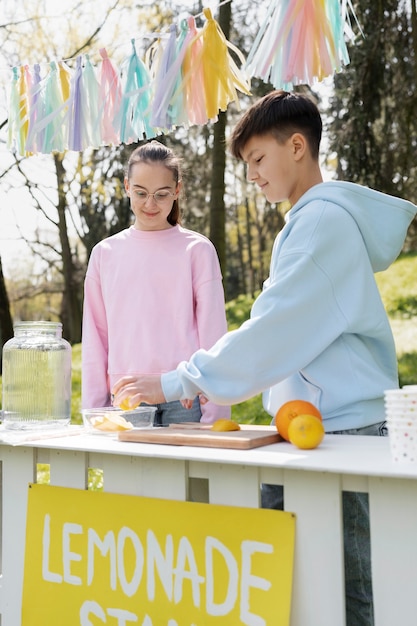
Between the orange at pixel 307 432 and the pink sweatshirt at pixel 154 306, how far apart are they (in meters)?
0.88

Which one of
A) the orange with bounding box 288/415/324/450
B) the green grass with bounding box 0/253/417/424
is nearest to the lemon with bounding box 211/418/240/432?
the orange with bounding box 288/415/324/450

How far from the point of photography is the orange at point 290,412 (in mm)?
1593

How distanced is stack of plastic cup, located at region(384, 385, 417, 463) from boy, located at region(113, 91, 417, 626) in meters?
0.31

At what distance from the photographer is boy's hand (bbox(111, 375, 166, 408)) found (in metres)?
1.73

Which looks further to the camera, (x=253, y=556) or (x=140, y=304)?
(x=140, y=304)

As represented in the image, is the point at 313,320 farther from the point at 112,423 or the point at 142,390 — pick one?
the point at 112,423

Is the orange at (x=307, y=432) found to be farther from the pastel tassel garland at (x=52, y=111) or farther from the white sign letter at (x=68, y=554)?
the pastel tassel garland at (x=52, y=111)

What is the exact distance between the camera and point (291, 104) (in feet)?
6.13

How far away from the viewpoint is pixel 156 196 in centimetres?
246

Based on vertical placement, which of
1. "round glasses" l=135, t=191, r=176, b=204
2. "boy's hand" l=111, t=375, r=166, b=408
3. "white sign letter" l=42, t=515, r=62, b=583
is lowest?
"white sign letter" l=42, t=515, r=62, b=583

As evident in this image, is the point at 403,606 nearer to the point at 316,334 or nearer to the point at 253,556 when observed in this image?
the point at 253,556

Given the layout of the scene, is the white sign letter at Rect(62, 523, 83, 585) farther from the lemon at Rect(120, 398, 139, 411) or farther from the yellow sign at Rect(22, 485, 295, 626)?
the lemon at Rect(120, 398, 139, 411)

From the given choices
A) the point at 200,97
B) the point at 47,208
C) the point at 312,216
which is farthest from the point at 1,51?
the point at 312,216

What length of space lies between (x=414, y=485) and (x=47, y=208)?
31.3 ft
